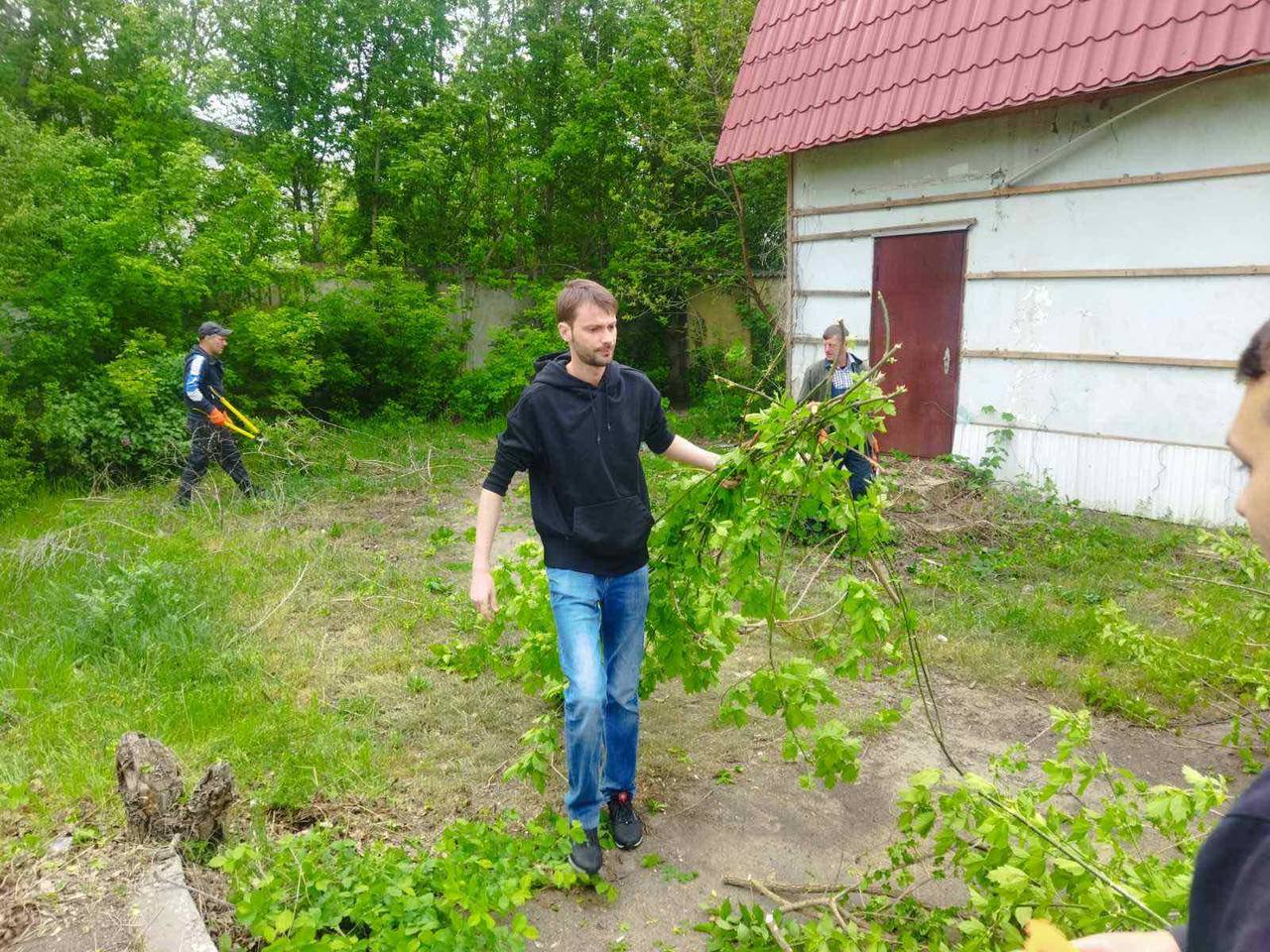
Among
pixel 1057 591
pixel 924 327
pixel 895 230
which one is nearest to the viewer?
pixel 1057 591

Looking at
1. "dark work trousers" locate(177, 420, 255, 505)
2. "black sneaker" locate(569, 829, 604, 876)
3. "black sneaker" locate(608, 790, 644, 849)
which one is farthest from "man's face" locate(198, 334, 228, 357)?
"black sneaker" locate(569, 829, 604, 876)

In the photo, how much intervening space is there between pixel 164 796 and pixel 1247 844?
336cm

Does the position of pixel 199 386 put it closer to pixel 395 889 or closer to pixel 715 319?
pixel 395 889

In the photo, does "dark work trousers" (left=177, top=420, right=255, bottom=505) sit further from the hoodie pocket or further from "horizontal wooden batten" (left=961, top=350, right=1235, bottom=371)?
"horizontal wooden batten" (left=961, top=350, right=1235, bottom=371)

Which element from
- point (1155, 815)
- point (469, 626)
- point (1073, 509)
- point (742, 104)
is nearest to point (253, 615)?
point (469, 626)

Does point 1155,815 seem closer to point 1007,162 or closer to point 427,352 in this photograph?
point 1007,162

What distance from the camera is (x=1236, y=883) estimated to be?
87cm

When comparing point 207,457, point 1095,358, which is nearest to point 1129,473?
point 1095,358

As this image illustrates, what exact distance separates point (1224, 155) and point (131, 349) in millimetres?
11049

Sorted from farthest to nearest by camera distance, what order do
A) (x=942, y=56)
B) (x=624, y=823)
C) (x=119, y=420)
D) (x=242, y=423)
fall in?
(x=242, y=423)
(x=119, y=420)
(x=942, y=56)
(x=624, y=823)

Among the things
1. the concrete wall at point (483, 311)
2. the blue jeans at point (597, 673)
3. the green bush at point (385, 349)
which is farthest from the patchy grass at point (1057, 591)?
the concrete wall at point (483, 311)

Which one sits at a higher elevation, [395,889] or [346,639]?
[395,889]

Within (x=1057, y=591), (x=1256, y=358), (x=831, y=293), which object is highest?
(x=831, y=293)

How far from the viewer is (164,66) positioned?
456 inches
